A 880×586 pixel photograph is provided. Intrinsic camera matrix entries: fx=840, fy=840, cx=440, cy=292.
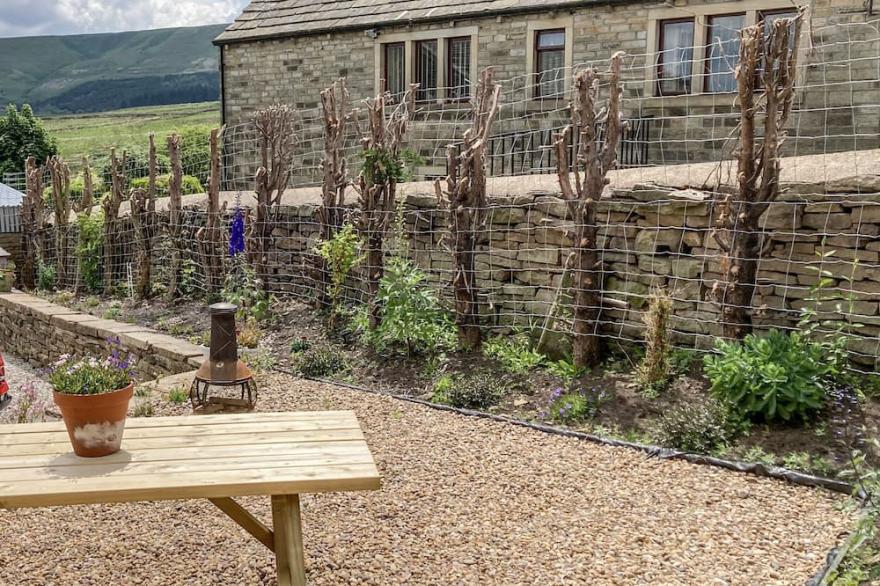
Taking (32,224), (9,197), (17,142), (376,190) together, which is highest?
(17,142)

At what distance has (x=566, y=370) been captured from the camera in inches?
254

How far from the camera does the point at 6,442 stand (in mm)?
3385

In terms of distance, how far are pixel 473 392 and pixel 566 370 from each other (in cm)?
77

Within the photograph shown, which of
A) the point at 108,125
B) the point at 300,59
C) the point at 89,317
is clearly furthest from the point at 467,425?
the point at 108,125

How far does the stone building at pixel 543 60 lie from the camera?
36.0ft

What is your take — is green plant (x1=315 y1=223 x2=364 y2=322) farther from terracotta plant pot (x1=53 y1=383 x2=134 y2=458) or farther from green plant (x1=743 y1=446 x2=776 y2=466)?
terracotta plant pot (x1=53 y1=383 x2=134 y2=458)

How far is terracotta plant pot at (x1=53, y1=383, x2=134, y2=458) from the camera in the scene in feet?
10.1

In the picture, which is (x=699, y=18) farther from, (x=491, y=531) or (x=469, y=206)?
(x=491, y=531)

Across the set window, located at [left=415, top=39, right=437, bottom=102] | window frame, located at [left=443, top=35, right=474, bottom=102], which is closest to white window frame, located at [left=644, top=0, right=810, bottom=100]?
window frame, located at [left=443, top=35, right=474, bottom=102]

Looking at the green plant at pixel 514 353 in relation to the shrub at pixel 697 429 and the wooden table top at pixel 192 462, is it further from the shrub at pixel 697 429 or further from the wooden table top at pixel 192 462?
the wooden table top at pixel 192 462

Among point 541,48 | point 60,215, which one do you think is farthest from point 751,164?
point 60,215

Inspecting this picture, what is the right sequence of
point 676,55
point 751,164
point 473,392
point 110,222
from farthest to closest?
point 110,222 → point 676,55 → point 473,392 → point 751,164

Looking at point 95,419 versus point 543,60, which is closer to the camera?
point 95,419

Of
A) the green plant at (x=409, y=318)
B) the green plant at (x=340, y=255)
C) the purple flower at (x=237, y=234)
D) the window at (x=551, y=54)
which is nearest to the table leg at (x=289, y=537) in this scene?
the green plant at (x=409, y=318)
